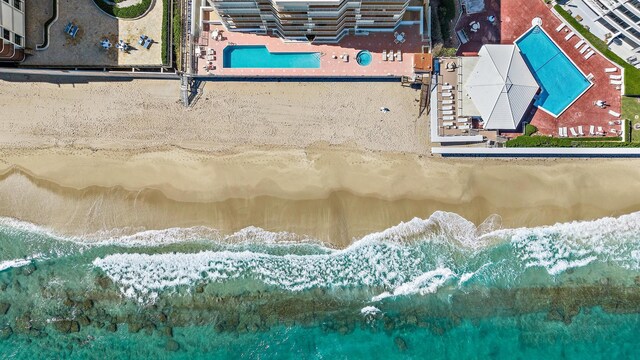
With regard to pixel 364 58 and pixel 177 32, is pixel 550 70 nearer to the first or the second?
pixel 364 58

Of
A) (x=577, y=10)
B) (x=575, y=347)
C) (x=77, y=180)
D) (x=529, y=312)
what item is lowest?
(x=575, y=347)

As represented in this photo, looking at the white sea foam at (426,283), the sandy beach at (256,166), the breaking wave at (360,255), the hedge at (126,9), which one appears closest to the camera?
the hedge at (126,9)

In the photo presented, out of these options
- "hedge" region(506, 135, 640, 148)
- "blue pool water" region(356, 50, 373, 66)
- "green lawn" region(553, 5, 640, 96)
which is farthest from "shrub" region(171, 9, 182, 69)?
"green lawn" region(553, 5, 640, 96)

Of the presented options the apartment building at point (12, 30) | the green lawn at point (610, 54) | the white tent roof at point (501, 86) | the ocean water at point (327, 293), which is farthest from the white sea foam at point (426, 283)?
the apartment building at point (12, 30)

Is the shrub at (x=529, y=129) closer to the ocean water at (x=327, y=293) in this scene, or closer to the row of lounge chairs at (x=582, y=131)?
the row of lounge chairs at (x=582, y=131)

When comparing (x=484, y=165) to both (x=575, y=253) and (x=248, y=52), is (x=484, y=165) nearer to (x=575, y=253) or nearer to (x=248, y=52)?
(x=575, y=253)

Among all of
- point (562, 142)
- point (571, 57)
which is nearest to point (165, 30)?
point (571, 57)

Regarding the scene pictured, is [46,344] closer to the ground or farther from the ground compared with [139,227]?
closer to the ground

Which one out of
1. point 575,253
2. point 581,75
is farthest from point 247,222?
point 581,75
